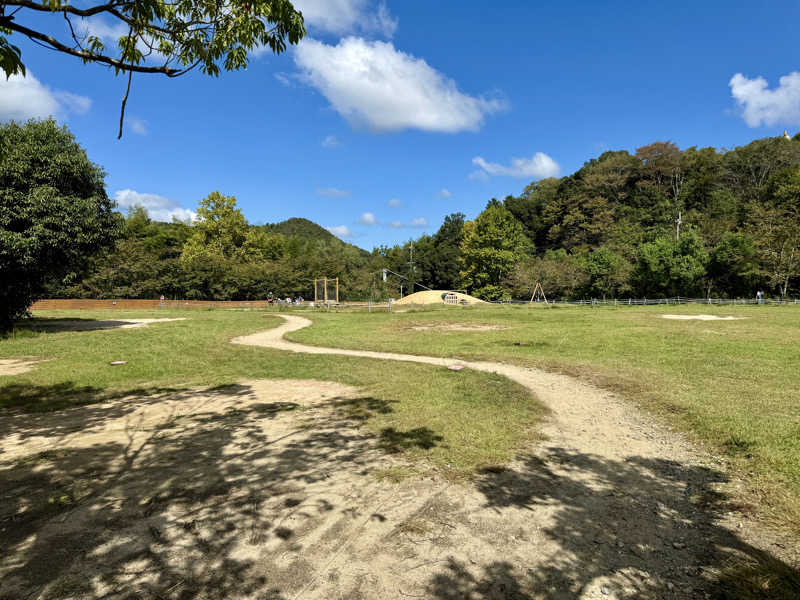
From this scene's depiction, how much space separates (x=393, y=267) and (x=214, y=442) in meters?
85.6

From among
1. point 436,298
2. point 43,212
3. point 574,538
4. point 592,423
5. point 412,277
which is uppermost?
point 43,212

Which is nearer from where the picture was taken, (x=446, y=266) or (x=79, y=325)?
(x=79, y=325)

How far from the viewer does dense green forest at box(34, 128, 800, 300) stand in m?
46.3

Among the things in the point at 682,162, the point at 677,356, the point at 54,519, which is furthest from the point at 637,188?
the point at 54,519

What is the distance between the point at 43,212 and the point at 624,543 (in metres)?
21.8

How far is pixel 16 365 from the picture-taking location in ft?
36.0

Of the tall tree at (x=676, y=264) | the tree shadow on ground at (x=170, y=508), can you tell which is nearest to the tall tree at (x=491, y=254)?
the tall tree at (x=676, y=264)

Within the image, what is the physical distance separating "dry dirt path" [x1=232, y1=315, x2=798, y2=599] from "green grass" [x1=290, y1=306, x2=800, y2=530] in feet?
1.94

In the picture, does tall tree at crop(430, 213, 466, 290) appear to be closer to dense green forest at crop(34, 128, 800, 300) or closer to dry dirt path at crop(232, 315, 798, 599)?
dense green forest at crop(34, 128, 800, 300)

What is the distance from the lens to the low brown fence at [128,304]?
45.4 metres

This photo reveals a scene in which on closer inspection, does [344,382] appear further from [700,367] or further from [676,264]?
[676,264]

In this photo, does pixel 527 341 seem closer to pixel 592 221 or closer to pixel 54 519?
pixel 54 519

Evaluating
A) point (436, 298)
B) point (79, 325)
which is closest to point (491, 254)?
point (436, 298)

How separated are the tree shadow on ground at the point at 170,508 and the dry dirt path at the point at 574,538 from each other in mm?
693
